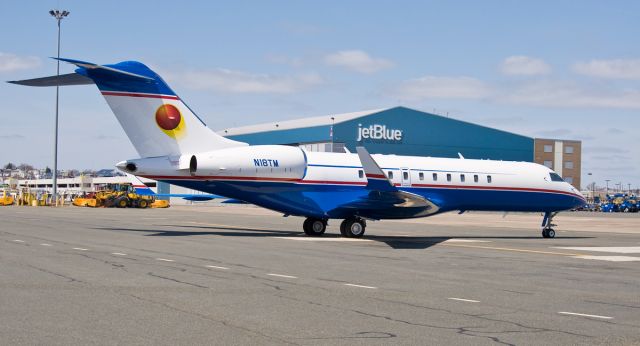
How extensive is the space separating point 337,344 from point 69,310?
3.74 m

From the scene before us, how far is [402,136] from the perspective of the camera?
7694cm

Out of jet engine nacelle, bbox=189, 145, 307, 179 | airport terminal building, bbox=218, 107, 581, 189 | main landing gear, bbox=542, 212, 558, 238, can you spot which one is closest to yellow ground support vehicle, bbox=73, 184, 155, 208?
airport terminal building, bbox=218, 107, 581, 189

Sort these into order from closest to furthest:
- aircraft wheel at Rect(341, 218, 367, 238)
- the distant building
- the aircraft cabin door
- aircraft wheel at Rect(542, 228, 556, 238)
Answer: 1. aircraft wheel at Rect(341, 218, 367, 238)
2. the aircraft cabin door
3. aircraft wheel at Rect(542, 228, 556, 238)
4. the distant building

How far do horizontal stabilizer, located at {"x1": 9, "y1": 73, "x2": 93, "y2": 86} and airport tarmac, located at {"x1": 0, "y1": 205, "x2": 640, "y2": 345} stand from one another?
585 centimetres

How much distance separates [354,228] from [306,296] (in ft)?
55.0

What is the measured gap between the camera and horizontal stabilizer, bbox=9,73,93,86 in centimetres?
2408

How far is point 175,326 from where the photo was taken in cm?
857

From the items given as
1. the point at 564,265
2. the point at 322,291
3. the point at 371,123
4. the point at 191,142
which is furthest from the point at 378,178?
the point at 371,123

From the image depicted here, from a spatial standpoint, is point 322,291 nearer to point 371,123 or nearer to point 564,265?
point 564,265

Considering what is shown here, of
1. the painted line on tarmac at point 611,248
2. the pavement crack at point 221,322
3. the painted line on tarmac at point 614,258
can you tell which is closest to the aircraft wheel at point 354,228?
the painted line on tarmac at point 611,248

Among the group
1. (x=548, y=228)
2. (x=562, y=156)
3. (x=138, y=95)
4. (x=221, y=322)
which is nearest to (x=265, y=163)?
(x=138, y=95)

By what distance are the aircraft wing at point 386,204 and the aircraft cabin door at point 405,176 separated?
1527 mm

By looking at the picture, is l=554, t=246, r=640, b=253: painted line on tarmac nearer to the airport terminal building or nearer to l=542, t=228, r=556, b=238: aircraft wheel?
l=542, t=228, r=556, b=238: aircraft wheel

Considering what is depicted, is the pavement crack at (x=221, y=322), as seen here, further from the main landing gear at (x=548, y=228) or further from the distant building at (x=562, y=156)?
the distant building at (x=562, y=156)
